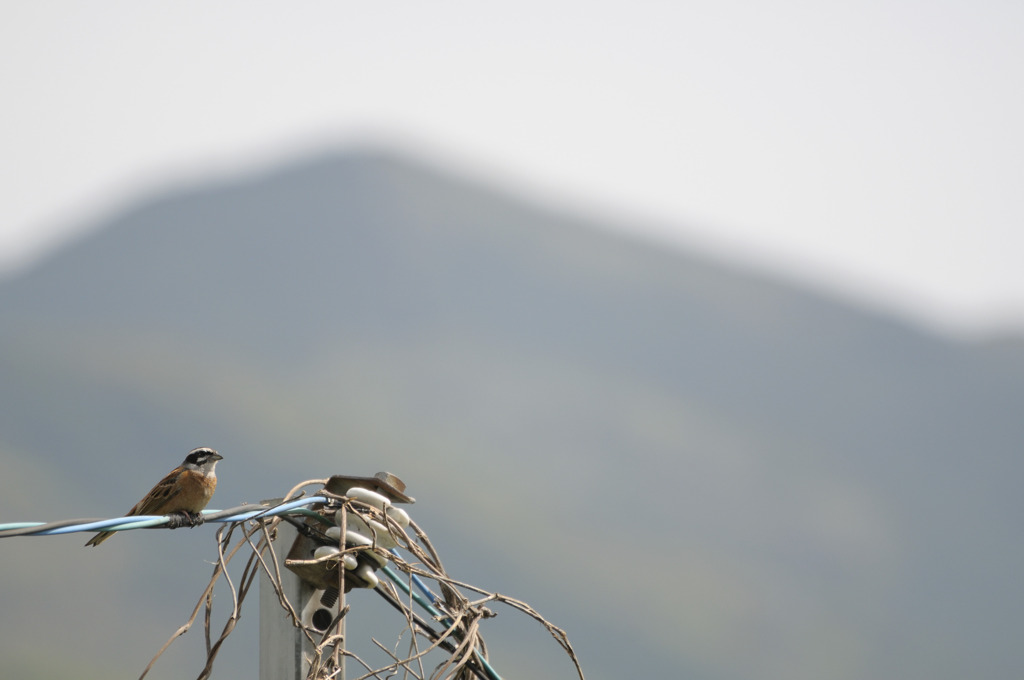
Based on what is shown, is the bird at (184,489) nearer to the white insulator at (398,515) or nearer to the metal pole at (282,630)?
the metal pole at (282,630)

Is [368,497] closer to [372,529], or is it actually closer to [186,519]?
[372,529]

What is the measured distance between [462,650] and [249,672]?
6170cm

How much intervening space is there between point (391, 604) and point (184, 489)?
1387 mm

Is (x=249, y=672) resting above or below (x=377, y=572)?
below

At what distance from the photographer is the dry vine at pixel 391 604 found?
3.45 meters

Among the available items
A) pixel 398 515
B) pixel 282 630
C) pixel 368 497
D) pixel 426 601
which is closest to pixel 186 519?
pixel 282 630

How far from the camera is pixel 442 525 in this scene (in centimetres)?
8419

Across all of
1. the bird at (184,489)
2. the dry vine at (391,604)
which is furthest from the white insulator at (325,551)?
the bird at (184,489)

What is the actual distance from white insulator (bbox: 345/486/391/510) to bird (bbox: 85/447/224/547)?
1.14m

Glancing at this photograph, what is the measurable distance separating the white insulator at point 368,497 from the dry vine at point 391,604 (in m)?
0.02

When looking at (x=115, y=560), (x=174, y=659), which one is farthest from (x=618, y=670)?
(x=115, y=560)

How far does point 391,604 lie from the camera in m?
3.81

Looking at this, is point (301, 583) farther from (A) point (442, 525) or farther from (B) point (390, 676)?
(A) point (442, 525)

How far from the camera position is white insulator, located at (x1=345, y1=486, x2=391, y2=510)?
376 cm
